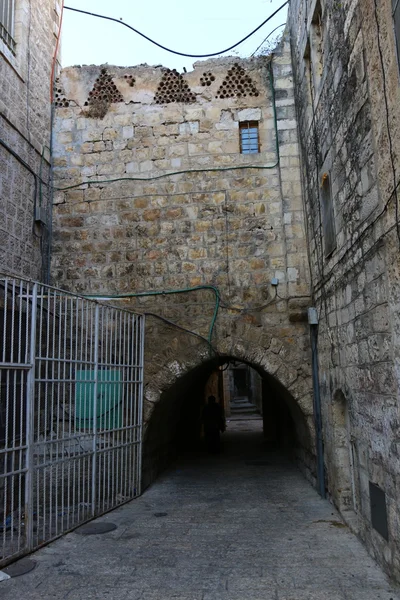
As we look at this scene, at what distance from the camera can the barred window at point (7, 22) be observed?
6.23m

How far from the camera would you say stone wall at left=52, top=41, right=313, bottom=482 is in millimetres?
6688

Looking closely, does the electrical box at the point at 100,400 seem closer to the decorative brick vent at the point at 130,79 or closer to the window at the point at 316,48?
the window at the point at 316,48

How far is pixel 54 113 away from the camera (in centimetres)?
750

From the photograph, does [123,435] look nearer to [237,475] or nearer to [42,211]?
[237,475]

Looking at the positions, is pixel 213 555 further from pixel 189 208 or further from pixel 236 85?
pixel 236 85

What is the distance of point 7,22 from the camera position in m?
6.36

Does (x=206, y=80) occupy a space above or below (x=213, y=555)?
above

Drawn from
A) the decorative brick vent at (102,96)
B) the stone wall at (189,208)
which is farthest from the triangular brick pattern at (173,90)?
the decorative brick vent at (102,96)

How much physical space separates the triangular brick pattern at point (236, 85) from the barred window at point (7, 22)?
2878 mm

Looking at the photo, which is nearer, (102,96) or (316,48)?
(316,48)

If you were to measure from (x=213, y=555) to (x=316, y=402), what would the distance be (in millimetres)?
2561

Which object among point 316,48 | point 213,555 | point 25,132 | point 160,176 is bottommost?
point 213,555

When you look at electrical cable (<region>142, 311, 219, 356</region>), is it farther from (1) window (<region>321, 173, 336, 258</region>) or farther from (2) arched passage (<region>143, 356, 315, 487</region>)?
(1) window (<region>321, 173, 336, 258</region>)

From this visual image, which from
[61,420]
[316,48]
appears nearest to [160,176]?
[316,48]
